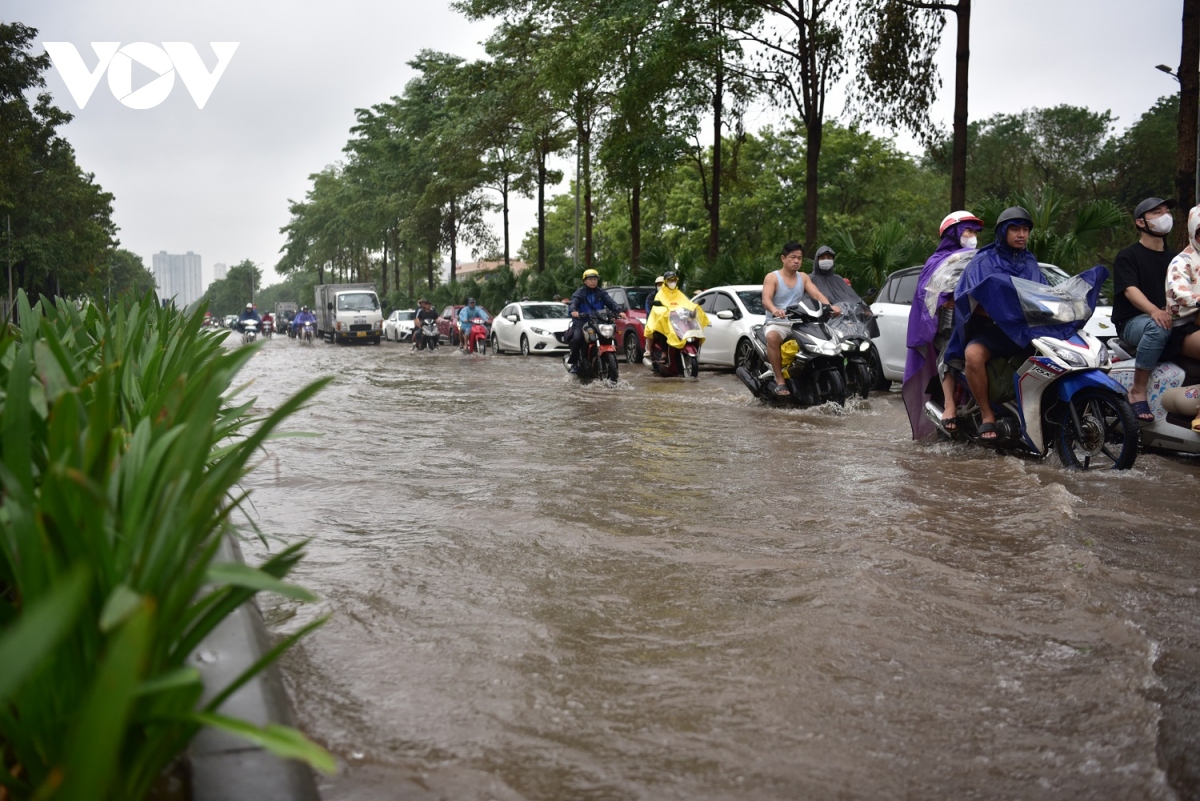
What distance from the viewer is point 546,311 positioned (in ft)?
93.7

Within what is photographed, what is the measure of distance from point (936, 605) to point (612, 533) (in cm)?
178

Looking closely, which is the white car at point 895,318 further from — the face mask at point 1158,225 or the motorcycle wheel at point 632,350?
the motorcycle wheel at point 632,350

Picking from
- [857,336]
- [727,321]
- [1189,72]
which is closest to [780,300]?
[857,336]

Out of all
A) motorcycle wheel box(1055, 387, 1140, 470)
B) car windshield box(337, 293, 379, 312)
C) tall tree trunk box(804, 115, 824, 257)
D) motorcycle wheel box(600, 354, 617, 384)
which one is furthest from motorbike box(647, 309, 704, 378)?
car windshield box(337, 293, 379, 312)

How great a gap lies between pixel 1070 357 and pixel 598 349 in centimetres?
996

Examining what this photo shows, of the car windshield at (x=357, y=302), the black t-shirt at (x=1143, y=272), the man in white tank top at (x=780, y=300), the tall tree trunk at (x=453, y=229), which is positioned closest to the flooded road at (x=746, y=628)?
the black t-shirt at (x=1143, y=272)

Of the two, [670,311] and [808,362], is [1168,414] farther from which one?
[670,311]

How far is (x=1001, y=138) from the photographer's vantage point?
58.8 meters

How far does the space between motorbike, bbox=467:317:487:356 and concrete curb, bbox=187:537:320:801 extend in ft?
92.4

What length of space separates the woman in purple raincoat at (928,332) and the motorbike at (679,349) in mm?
7904

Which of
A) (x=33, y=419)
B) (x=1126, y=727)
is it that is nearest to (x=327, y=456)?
(x=33, y=419)

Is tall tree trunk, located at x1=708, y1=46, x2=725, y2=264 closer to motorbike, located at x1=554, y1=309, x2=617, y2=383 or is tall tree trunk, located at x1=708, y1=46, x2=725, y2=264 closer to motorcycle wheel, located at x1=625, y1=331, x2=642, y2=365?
motorcycle wheel, located at x1=625, y1=331, x2=642, y2=365

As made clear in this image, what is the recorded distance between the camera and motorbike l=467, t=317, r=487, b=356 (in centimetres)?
3098

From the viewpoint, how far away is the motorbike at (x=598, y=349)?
1666 centimetres
